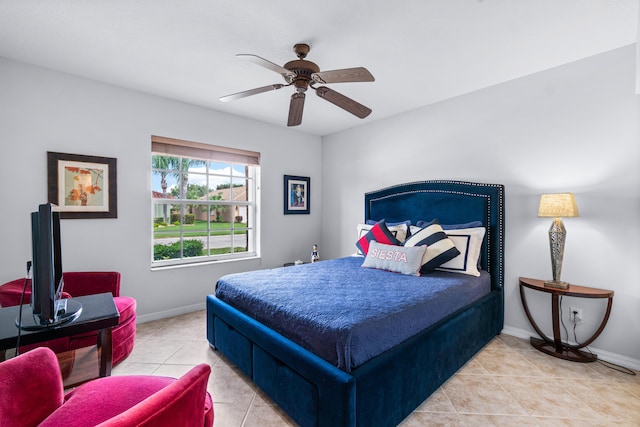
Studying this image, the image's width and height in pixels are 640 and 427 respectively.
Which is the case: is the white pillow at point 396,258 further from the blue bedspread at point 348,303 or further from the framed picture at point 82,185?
the framed picture at point 82,185

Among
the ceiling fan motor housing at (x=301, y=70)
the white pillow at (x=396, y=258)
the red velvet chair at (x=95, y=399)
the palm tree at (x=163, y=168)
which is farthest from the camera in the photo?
the palm tree at (x=163, y=168)

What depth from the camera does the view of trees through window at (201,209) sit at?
3480mm

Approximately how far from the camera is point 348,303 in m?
1.86

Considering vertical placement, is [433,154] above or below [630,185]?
above

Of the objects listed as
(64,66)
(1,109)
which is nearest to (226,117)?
(64,66)

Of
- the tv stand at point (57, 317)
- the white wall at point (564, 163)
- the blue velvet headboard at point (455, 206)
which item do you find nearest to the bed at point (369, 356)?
the blue velvet headboard at point (455, 206)

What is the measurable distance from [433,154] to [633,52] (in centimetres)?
177

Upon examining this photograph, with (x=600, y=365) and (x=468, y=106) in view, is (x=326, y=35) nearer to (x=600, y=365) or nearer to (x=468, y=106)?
(x=468, y=106)

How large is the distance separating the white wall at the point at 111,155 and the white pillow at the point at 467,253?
2.58m

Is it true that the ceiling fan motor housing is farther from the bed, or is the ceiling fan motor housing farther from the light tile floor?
the light tile floor

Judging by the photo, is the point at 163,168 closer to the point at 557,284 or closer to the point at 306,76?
the point at 306,76

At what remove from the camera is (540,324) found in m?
2.75

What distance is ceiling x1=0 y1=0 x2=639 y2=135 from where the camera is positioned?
1849 mm

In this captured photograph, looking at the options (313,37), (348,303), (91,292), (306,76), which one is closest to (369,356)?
(348,303)
